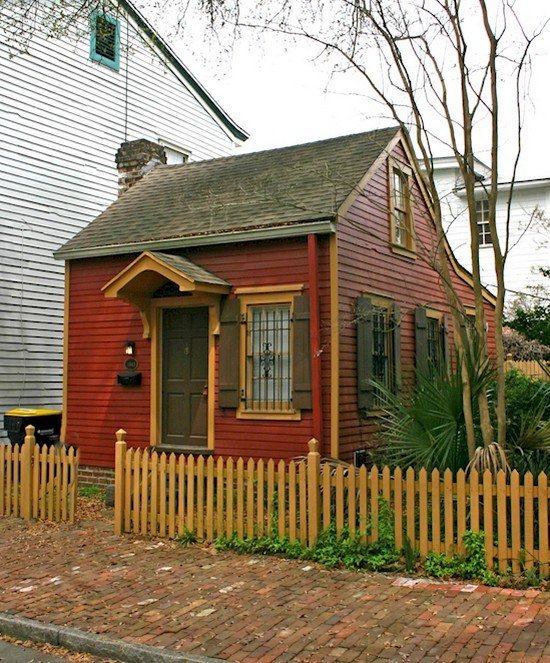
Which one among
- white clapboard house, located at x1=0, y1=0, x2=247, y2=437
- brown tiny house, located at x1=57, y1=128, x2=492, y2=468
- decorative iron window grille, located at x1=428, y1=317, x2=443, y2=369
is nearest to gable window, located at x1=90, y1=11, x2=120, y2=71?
white clapboard house, located at x1=0, y1=0, x2=247, y2=437

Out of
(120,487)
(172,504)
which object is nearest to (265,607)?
(172,504)

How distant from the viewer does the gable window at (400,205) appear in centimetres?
1292

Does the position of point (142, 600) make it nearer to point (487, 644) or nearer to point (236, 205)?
point (487, 644)

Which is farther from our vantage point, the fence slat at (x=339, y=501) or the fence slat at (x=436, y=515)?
the fence slat at (x=339, y=501)

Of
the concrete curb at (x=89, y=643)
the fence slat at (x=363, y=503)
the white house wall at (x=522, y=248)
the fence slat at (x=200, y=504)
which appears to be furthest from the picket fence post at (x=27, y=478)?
the white house wall at (x=522, y=248)

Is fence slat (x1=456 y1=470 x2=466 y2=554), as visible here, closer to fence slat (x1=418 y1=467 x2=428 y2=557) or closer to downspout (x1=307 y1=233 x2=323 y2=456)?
fence slat (x1=418 y1=467 x2=428 y2=557)

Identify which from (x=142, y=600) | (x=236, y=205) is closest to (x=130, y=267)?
(x=236, y=205)

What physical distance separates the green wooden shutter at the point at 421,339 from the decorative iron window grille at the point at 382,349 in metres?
0.97

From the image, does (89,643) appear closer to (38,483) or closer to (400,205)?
(38,483)

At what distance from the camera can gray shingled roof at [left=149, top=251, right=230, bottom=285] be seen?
1090cm

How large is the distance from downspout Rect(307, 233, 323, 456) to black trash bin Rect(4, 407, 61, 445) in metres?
5.58

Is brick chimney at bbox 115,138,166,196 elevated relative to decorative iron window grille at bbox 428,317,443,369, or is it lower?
elevated

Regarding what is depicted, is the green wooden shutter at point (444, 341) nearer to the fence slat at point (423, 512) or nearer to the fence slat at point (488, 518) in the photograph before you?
the fence slat at point (423, 512)

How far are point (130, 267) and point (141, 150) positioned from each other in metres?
5.92
